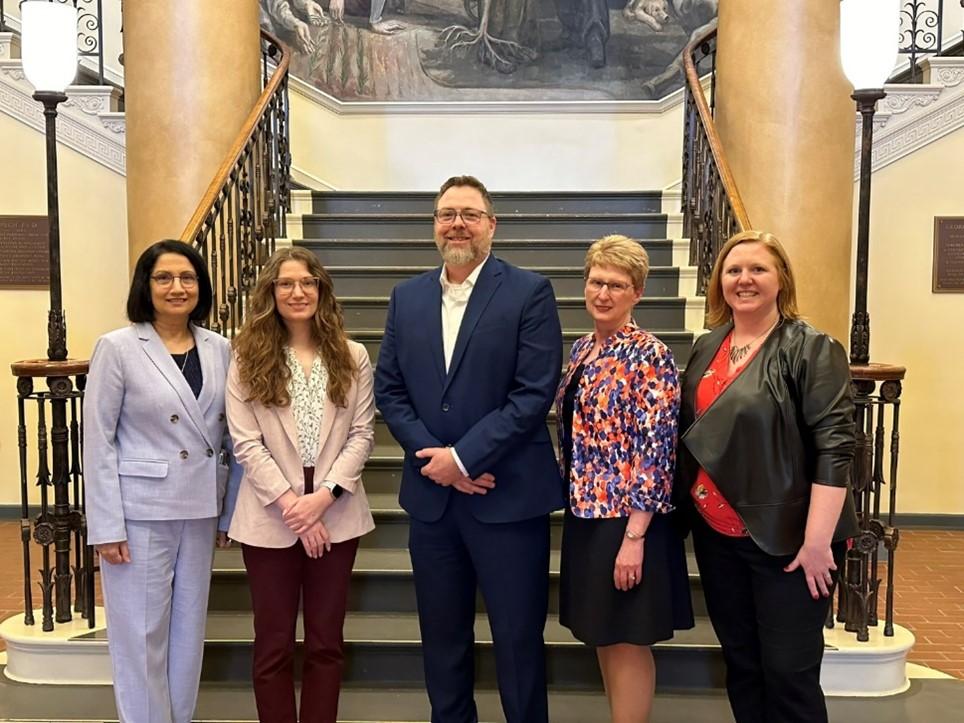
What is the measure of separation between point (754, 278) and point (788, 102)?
2648mm

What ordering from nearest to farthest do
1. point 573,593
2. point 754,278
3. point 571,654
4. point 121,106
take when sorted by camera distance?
point 754,278
point 573,593
point 571,654
point 121,106

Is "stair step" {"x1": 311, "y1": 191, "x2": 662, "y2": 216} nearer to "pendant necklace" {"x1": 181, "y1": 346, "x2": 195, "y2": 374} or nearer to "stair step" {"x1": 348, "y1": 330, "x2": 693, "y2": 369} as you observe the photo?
"stair step" {"x1": 348, "y1": 330, "x2": 693, "y2": 369}

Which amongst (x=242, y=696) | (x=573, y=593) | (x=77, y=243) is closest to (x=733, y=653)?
(x=573, y=593)

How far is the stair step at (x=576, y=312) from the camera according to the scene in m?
4.84

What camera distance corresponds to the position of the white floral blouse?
2518mm

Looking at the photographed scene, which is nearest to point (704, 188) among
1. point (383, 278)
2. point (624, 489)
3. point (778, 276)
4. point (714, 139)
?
point (714, 139)

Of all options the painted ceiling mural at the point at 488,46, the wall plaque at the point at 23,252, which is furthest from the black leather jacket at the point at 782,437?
the painted ceiling mural at the point at 488,46

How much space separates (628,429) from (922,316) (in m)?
4.58

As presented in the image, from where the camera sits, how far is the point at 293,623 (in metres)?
2.53

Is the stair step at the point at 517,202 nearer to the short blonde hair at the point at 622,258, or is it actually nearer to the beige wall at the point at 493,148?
the beige wall at the point at 493,148

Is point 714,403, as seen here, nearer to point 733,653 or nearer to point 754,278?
point 754,278

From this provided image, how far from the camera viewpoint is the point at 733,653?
2375 millimetres

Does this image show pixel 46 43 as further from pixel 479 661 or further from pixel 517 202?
pixel 517 202

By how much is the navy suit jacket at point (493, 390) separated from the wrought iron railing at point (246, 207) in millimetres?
1667
